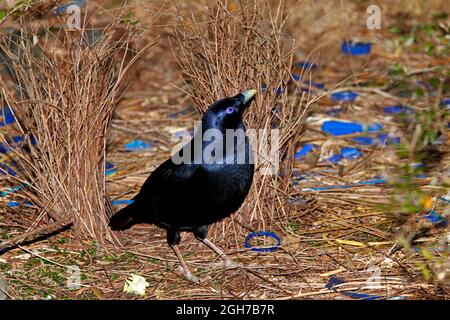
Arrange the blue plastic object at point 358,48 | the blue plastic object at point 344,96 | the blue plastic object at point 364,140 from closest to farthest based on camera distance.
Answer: the blue plastic object at point 364,140 → the blue plastic object at point 344,96 → the blue plastic object at point 358,48

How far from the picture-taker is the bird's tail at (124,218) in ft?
14.3

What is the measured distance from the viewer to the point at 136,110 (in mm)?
6773

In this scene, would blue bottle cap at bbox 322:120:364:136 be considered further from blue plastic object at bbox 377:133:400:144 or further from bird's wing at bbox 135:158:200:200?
bird's wing at bbox 135:158:200:200

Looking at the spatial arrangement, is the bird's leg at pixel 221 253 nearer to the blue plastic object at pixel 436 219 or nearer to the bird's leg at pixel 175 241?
the bird's leg at pixel 175 241

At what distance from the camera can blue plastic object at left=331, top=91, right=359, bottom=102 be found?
6.65 m

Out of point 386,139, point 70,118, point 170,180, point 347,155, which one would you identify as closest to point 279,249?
point 170,180

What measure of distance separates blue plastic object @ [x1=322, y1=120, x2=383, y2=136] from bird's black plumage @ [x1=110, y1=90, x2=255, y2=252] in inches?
81.3

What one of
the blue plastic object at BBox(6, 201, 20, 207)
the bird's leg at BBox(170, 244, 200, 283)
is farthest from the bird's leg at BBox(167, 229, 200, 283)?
the blue plastic object at BBox(6, 201, 20, 207)

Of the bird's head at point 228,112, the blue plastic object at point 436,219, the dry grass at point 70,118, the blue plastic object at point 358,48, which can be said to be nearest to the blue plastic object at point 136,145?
the dry grass at point 70,118

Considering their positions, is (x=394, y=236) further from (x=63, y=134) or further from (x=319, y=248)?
(x=63, y=134)

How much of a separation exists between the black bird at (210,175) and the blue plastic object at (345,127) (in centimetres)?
209
